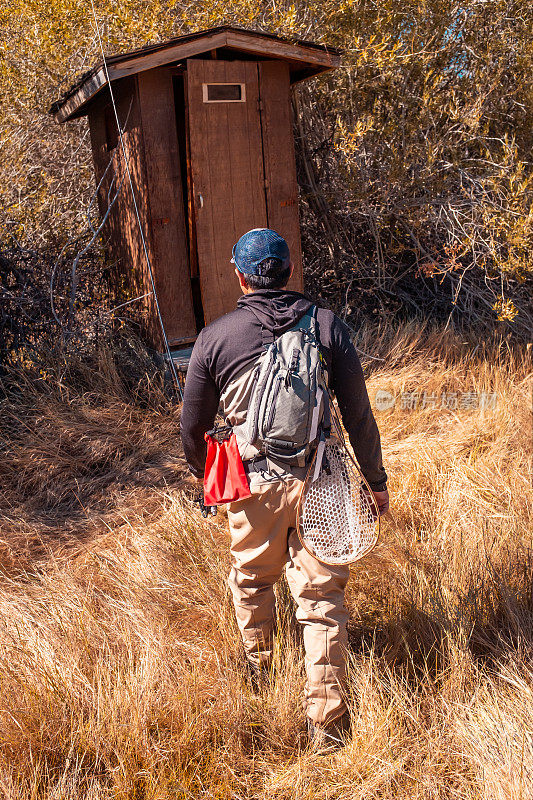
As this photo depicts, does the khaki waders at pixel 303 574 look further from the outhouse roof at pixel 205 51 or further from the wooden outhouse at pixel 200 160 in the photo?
the outhouse roof at pixel 205 51

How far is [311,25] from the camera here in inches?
276

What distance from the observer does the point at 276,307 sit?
2.64 meters

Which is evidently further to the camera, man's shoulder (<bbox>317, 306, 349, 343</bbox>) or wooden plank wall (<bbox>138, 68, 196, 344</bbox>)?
wooden plank wall (<bbox>138, 68, 196, 344</bbox>)

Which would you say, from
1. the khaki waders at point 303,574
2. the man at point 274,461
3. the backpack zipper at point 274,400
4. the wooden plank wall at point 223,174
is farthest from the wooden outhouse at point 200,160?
the backpack zipper at point 274,400

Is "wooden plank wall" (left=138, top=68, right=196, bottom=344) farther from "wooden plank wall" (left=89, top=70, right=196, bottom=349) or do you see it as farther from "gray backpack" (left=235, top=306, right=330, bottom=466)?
"gray backpack" (left=235, top=306, right=330, bottom=466)

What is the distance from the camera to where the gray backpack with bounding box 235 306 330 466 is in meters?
2.51

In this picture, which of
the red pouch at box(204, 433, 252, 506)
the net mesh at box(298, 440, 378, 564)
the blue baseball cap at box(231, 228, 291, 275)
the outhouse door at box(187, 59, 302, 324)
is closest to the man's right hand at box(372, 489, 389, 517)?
the net mesh at box(298, 440, 378, 564)

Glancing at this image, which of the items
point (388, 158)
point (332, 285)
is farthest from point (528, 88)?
point (332, 285)

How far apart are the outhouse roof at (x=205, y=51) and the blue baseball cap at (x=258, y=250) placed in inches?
143

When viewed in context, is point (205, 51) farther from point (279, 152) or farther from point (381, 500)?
point (381, 500)

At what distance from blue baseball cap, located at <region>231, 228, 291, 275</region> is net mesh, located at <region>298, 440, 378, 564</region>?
2.30 feet

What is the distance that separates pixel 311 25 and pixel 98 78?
7.84ft

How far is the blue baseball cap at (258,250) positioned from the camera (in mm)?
2646

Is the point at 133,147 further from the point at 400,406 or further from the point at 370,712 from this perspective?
the point at 370,712
